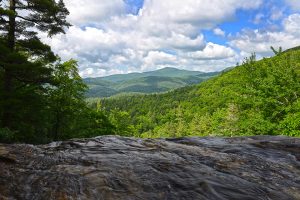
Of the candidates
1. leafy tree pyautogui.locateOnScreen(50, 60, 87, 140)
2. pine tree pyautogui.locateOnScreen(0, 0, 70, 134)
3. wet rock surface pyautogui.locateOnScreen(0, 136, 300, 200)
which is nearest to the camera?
wet rock surface pyautogui.locateOnScreen(0, 136, 300, 200)

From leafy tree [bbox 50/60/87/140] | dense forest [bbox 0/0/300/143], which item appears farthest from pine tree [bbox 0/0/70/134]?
leafy tree [bbox 50/60/87/140]

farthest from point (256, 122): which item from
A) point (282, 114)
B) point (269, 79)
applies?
point (269, 79)

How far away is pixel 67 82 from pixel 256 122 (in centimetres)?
2327

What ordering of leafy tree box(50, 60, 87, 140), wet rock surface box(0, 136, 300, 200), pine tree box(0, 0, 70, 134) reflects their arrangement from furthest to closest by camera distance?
leafy tree box(50, 60, 87, 140), pine tree box(0, 0, 70, 134), wet rock surface box(0, 136, 300, 200)

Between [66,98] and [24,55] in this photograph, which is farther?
[66,98]

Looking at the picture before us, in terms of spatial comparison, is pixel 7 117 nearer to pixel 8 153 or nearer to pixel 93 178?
pixel 8 153

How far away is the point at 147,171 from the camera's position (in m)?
10.4

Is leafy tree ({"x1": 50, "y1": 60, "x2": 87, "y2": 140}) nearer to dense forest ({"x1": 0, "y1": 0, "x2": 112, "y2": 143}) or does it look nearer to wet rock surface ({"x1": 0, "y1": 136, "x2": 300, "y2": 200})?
dense forest ({"x1": 0, "y1": 0, "x2": 112, "y2": 143})

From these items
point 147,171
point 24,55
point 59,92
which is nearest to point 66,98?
point 59,92

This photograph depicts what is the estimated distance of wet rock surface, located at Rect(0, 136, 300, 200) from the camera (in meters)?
8.82

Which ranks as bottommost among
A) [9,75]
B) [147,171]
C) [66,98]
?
[147,171]

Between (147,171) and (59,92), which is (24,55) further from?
(147,171)

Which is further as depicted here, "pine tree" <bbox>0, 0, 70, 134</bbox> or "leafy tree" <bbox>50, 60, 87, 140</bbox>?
"leafy tree" <bbox>50, 60, 87, 140</bbox>

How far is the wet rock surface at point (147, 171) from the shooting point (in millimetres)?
8820
